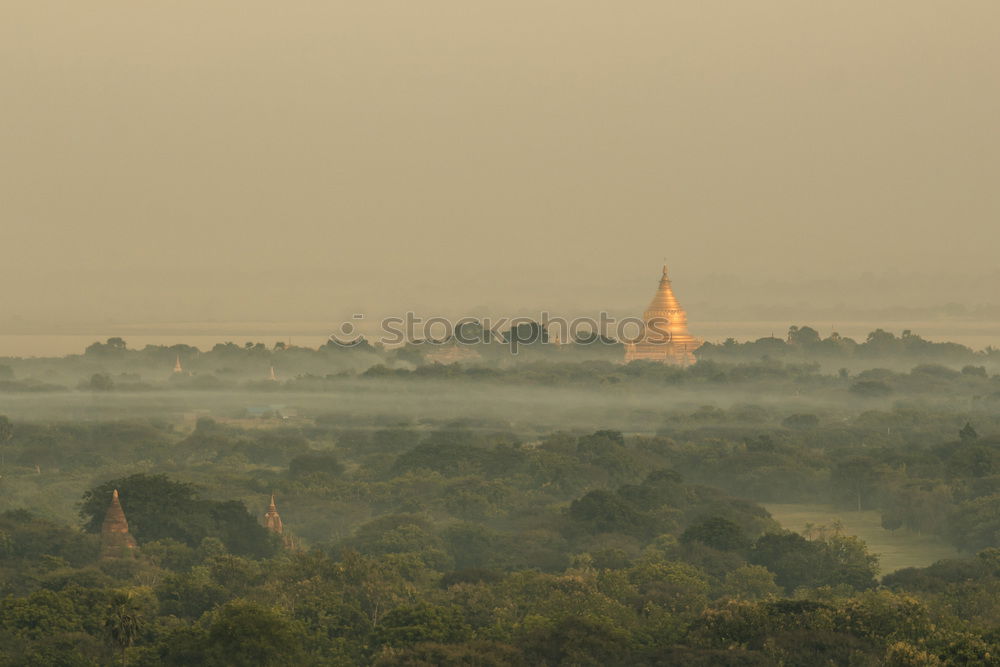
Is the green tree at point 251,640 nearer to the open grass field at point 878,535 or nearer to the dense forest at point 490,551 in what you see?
the dense forest at point 490,551

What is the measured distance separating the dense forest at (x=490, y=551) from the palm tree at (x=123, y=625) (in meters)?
0.11

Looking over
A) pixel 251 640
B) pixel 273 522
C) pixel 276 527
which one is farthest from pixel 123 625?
pixel 273 522

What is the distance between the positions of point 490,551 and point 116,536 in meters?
16.7

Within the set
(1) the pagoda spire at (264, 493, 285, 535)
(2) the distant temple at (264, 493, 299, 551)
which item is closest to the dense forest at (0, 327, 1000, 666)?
(2) the distant temple at (264, 493, 299, 551)

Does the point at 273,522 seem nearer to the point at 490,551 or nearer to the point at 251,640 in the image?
the point at 490,551

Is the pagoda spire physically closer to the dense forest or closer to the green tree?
the dense forest

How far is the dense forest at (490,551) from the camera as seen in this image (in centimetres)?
5409

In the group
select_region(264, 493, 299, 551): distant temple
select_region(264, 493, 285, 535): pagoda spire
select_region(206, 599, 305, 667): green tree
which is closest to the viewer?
select_region(206, 599, 305, 667): green tree

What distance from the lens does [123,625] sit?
177ft

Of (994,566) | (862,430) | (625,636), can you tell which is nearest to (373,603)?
(625,636)

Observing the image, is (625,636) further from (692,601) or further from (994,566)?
(994,566)

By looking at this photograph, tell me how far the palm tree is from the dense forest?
11cm

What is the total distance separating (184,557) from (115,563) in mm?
4596

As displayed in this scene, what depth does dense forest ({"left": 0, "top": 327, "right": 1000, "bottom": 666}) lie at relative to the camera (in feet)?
177
